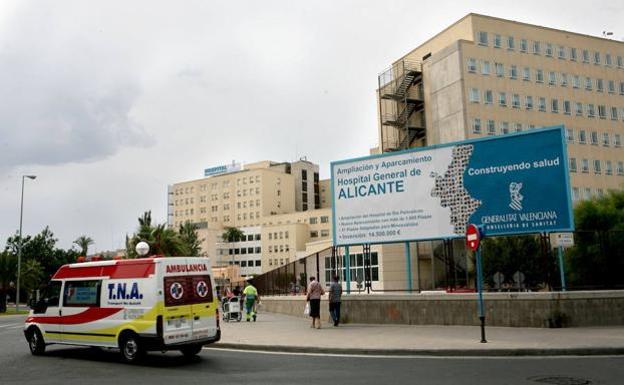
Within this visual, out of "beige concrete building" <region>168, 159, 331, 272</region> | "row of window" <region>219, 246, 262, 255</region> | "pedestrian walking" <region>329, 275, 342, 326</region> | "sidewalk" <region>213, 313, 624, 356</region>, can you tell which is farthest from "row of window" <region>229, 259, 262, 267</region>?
"sidewalk" <region>213, 313, 624, 356</region>

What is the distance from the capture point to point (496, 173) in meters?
19.7

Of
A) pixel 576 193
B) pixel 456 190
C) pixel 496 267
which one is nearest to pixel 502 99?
pixel 576 193

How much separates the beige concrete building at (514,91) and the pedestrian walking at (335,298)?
142 ft

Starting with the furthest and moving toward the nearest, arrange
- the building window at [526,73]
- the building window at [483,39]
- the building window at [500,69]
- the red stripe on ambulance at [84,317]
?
the building window at [526,73]
the building window at [500,69]
the building window at [483,39]
the red stripe on ambulance at [84,317]

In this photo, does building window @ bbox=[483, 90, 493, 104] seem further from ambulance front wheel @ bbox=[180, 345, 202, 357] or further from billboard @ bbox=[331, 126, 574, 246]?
ambulance front wheel @ bbox=[180, 345, 202, 357]

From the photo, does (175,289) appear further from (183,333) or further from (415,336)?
(415,336)

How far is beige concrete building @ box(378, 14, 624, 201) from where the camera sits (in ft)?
204

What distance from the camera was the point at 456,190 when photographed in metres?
20.3

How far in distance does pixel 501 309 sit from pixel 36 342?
13.1m

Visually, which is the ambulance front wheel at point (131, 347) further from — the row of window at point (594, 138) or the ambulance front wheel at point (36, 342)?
the row of window at point (594, 138)

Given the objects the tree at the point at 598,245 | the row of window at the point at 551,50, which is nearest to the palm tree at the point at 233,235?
the row of window at the point at 551,50

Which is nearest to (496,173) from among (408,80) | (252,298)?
(252,298)

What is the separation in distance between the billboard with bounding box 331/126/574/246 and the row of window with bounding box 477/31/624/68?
46.1 metres

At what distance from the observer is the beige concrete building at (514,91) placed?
62312 mm
